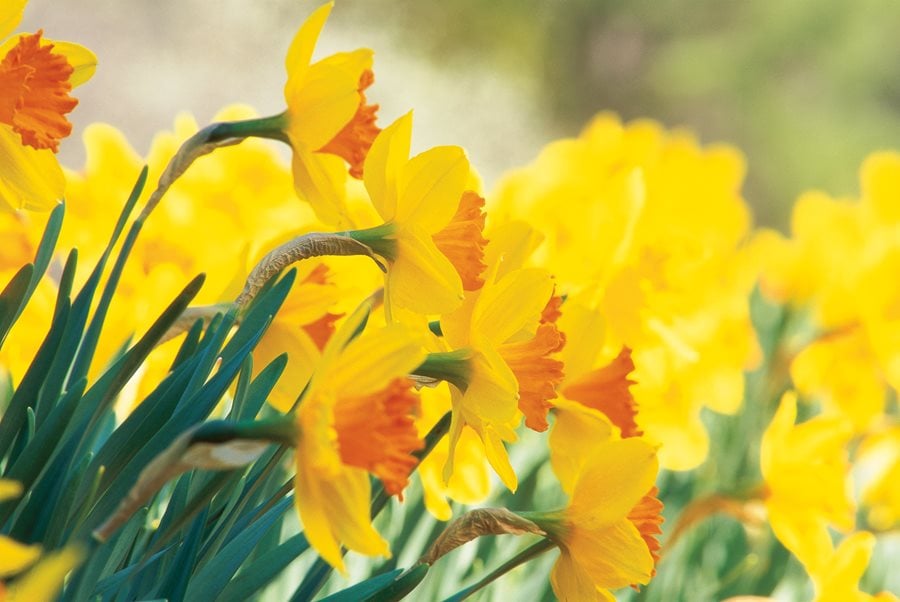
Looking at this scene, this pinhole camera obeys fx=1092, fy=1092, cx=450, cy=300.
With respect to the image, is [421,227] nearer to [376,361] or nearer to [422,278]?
[422,278]

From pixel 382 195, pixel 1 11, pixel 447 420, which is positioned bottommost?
pixel 447 420

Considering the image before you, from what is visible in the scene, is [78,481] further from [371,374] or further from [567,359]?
[567,359]

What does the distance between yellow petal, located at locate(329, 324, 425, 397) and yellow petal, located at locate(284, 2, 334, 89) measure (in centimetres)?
27

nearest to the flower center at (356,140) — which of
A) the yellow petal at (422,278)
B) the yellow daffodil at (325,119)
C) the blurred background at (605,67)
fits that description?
the yellow daffodil at (325,119)

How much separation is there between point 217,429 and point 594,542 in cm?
24

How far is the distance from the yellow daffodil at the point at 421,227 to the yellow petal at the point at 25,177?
18cm

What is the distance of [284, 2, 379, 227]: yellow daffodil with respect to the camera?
0.65 meters

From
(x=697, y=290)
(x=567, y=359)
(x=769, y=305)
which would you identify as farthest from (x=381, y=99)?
(x=567, y=359)

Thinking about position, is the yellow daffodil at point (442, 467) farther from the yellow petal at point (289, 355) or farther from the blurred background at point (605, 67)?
the blurred background at point (605, 67)

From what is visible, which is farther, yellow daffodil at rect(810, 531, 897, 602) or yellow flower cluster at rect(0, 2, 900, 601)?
yellow daffodil at rect(810, 531, 897, 602)

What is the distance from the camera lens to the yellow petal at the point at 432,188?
588 mm

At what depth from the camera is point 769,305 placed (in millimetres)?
1935

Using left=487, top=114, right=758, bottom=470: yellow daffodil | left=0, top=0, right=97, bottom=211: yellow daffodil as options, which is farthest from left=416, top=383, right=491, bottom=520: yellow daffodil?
left=0, top=0, right=97, bottom=211: yellow daffodil

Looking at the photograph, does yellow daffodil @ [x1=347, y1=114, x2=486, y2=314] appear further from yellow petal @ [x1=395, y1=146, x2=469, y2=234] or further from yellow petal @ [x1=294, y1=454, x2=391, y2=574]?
yellow petal @ [x1=294, y1=454, x2=391, y2=574]
